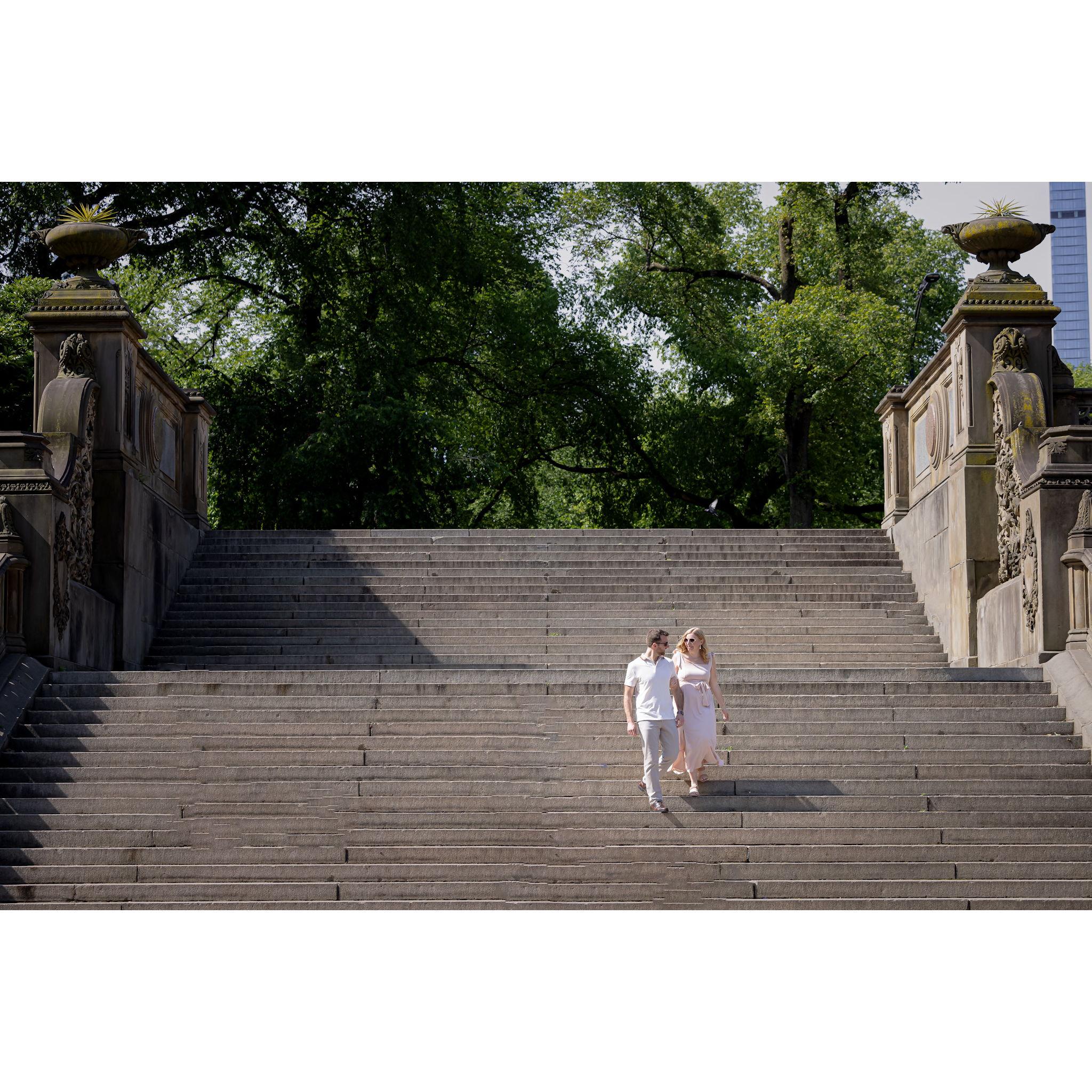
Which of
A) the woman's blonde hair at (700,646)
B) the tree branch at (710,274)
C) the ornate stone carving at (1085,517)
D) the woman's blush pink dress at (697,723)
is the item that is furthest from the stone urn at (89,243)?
the tree branch at (710,274)

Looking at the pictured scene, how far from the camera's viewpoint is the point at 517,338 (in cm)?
2792

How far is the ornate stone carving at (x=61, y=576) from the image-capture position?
12938 mm

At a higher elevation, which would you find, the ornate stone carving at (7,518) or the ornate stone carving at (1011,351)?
the ornate stone carving at (1011,351)

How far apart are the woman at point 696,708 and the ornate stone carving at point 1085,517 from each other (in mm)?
3970

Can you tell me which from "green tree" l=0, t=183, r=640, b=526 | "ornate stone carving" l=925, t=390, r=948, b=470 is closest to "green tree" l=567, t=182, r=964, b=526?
"green tree" l=0, t=183, r=640, b=526

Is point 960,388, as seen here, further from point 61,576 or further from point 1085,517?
point 61,576

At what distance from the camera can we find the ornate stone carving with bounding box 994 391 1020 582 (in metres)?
13.9

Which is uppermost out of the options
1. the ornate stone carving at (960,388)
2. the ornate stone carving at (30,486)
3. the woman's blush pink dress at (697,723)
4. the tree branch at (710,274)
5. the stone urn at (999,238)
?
the stone urn at (999,238)

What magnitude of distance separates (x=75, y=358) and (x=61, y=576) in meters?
2.79

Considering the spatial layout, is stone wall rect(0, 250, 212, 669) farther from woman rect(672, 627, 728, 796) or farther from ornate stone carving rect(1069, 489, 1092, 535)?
ornate stone carving rect(1069, 489, 1092, 535)

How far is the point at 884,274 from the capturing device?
2945 cm

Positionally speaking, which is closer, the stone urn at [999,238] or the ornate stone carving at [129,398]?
the stone urn at [999,238]

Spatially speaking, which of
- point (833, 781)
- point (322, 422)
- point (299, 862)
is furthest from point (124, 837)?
point (322, 422)

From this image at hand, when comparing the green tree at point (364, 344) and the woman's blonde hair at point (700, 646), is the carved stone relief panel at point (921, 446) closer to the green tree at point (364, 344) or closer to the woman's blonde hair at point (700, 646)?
the woman's blonde hair at point (700, 646)
